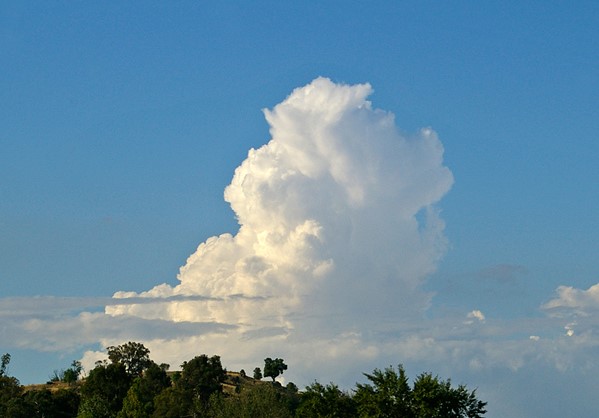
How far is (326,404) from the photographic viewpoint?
13288 cm

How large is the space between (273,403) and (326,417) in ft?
81.3

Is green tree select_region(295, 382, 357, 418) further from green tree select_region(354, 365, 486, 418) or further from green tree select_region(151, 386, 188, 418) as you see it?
green tree select_region(151, 386, 188, 418)

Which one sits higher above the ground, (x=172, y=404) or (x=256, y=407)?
(x=172, y=404)

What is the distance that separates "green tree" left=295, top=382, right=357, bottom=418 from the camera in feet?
432

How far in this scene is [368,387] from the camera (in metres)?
125

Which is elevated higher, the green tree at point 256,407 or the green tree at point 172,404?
the green tree at point 172,404

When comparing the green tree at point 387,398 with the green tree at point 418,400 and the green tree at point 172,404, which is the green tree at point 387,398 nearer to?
the green tree at point 418,400

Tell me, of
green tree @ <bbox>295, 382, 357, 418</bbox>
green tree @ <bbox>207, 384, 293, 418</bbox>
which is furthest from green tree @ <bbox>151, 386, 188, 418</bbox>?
green tree @ <bbox>295, 382, 357, 418</bbox>

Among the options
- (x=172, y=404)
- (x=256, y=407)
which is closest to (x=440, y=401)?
(x=256, y=407)

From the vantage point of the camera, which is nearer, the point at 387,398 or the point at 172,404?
the point at 387,398

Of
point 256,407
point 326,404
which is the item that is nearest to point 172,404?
point 256,407

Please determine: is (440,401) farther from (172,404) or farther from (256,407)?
(172,404)

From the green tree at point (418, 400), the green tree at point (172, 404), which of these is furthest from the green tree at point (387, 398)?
the green tree at point (172, 404)

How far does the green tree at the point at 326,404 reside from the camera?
432 feet
